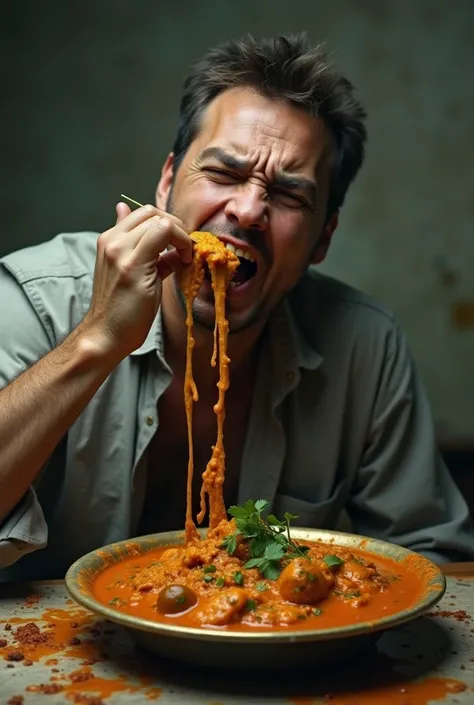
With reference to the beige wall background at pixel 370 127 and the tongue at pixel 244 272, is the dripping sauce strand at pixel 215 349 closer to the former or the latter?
the tongue at pixel 244 272

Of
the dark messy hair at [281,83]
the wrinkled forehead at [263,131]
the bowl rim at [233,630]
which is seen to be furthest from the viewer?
the dark messy hair at [281,83]

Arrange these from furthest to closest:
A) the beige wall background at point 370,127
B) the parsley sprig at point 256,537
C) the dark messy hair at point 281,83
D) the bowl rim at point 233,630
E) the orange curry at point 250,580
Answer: the beige wall background at point 370,127
the dark messy hair at point 281,83
the parsley sprig at point 256,537
the orange curry at point 250,580
the bowl rim at point 233,630

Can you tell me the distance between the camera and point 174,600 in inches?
68.3

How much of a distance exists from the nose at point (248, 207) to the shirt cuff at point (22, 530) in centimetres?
92

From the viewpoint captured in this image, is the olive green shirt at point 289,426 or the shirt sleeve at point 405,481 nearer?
the olive green shirt at point 289,426

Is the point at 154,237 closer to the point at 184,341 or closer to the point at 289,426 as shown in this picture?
the point at 184,341

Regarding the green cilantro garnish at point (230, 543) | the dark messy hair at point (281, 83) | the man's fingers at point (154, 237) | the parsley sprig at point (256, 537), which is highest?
the dark messy hair at point (281, 83)

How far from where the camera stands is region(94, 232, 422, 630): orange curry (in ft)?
5.65

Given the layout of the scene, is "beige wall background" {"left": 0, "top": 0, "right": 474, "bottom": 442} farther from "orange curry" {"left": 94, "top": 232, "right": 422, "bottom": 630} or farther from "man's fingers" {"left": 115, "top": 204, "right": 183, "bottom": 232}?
"orange curry" {"left": 94, "top": 232, "right": 422, "bottom": 630}

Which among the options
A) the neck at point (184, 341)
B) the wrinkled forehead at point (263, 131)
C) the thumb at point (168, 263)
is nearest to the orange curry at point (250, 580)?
the thumb at point (168, 263)

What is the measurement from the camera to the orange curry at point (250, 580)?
67.7 inches

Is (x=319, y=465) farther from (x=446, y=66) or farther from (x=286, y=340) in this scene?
(x=446, y=66)

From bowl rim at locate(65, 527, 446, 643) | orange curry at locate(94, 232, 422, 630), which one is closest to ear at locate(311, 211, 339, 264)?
orange curry at locate(94, 232, 422, 630)

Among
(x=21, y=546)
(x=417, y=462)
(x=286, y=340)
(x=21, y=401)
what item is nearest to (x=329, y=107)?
(x=286, y=340)
